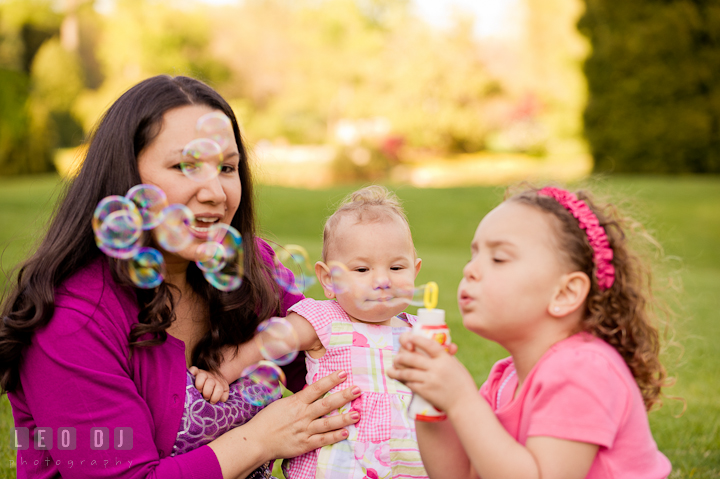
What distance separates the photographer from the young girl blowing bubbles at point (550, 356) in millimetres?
1519

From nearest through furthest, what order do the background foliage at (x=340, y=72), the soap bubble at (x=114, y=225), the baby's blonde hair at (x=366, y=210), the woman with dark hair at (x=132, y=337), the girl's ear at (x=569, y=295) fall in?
the girl's ear at (x=569, y=295) < the woman with dark hair at (x=132, y=337) < the soap bubble at (x=114, y=225) < the baby's blonde hair at (x=366, y=210) < the background foliage at (x=340, y=72)

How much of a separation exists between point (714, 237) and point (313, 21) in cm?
2763

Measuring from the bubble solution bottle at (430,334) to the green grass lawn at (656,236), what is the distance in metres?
0.79

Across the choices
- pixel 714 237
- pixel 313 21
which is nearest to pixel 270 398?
pixel 714 237

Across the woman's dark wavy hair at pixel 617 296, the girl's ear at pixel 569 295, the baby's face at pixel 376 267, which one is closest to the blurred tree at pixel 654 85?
the baby's face at pixel 376 267

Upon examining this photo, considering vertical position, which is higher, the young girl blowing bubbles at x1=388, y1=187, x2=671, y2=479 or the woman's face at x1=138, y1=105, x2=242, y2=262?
the woman's face at x1=138, y1=105, x2=242, y2=262

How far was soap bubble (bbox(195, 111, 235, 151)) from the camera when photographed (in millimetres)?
2047

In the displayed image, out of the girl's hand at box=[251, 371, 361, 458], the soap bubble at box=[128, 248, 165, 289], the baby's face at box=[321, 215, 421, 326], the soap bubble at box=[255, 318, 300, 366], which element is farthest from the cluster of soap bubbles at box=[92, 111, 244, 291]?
the girl's hand at box=[251, 371, 361, 458]

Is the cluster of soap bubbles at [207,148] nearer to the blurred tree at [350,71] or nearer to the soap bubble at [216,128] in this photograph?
the soap bubble at [216,128]

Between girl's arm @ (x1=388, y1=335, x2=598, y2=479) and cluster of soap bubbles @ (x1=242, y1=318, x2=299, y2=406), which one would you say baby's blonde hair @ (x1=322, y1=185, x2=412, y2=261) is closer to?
cluster of soap bubbles @ (x1=242, y1=318, x2=299, y2=406)

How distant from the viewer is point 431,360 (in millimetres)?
1571

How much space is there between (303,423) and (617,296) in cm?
104

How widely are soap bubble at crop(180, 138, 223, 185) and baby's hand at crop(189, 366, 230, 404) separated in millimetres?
620

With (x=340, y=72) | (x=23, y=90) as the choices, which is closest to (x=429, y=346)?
(x=23, y=90)
